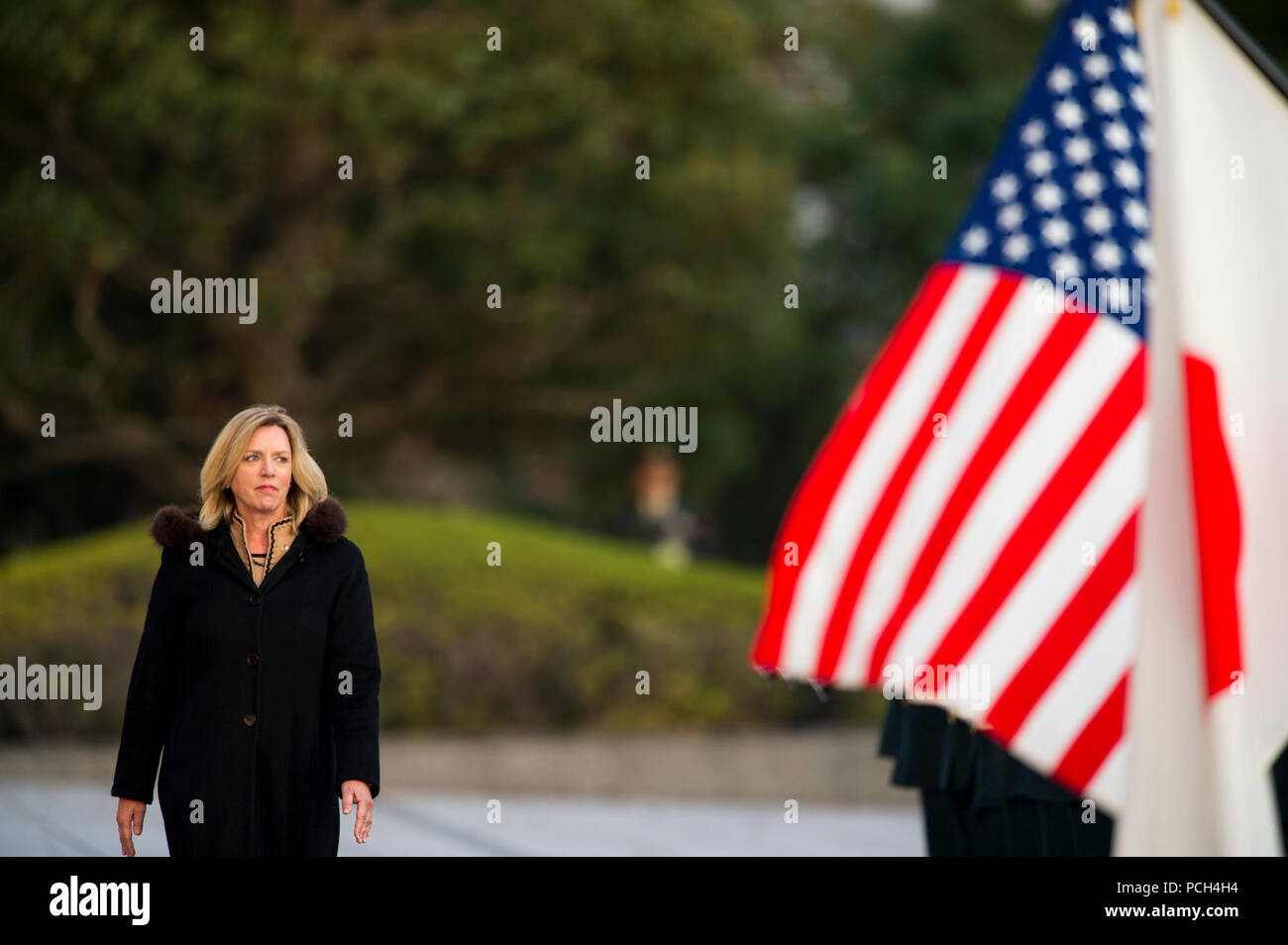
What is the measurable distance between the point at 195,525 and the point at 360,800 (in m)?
0.78

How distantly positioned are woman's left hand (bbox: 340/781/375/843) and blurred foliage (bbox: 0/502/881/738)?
610 cm

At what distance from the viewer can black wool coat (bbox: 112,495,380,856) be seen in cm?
369

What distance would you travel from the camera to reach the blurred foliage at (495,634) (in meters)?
9.41

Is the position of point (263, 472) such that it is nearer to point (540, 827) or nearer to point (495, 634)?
point (540, 827)

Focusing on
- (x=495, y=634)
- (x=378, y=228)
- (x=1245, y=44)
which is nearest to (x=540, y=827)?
(x=495, y=634)

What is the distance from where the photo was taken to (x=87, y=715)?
941 centimetres

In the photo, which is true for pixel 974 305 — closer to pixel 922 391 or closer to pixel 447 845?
pixel 922 391

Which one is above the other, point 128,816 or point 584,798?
point 584,798

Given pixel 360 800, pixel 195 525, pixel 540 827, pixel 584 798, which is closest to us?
pixel 360 800

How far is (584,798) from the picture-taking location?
9.72 m

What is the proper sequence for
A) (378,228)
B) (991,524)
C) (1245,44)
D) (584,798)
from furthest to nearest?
(378,228) → (584,798) → (991,524) → (1245,44)

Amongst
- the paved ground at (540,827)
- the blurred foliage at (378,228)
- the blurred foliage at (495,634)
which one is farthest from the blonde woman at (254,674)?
the blurred foliage at (378,228)

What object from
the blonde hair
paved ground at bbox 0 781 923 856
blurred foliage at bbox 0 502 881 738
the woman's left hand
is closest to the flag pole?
the blonde hair
